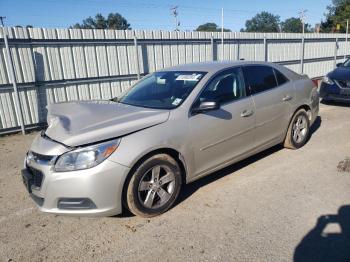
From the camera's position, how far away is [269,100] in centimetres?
456

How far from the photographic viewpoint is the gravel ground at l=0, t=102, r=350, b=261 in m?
2.80

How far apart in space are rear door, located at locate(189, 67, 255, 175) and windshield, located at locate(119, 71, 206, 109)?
0.22 m

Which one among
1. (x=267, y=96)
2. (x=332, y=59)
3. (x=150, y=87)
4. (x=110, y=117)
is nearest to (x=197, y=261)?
(x=110, y=117)

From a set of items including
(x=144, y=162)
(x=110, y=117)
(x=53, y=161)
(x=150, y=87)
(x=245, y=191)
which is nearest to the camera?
(x=53, y=161)

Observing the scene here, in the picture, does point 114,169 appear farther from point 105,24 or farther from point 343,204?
point 105,24

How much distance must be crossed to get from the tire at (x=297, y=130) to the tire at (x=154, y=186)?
8.21ft

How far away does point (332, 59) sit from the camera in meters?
16.5

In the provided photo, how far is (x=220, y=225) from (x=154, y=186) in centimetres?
80

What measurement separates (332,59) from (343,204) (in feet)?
50.0

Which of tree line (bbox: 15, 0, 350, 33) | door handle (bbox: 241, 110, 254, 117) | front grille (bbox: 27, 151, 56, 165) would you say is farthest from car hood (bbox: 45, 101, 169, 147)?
tree line (bbox: 15, 0, 350, 33)

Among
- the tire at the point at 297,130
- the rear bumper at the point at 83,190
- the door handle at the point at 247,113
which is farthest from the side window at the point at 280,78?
the rear bumper at the point at 83,190

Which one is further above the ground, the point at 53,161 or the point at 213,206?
the point at 53,161

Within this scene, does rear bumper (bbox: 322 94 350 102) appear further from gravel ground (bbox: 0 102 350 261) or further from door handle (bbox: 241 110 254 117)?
door handle (bbox: 241 110 254 117)

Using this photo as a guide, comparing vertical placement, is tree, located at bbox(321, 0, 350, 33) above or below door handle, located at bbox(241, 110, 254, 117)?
above
